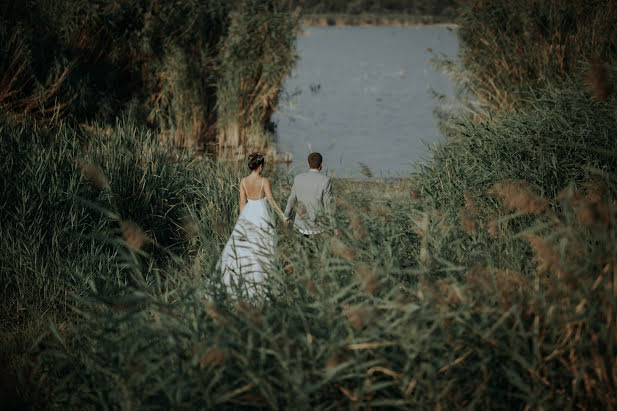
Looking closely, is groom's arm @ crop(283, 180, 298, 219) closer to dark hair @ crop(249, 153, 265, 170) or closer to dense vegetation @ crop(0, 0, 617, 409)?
dark hair @ crop(249, 153, 265, 170)

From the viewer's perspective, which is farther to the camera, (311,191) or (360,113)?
(360,113)

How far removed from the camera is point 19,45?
415 inches

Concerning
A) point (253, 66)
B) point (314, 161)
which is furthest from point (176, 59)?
point (314, 161)

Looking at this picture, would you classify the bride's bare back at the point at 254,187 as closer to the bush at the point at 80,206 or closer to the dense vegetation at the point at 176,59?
the bush at the point at 80,206

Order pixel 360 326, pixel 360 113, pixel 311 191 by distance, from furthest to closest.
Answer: pixel 360 113, pixel 311 191, pixel 360 326

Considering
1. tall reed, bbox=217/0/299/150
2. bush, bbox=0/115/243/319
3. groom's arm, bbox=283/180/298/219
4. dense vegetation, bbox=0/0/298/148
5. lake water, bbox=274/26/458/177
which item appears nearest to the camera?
bush, bbox=0/115/243/319

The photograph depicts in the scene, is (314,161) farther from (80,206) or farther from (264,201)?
(80,206)

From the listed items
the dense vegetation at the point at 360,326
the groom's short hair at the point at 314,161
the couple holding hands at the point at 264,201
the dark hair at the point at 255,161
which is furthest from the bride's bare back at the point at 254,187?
the dense vegetation at the point at 360,326

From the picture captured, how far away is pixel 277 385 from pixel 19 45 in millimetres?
9889

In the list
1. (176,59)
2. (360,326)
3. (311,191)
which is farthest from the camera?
(176,59)

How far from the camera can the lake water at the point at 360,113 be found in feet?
52.1

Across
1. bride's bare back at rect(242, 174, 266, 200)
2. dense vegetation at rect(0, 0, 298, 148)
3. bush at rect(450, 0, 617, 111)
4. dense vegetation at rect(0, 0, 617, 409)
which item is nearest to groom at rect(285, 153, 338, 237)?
bride's bare back at rect(242, 174, 266, 200)

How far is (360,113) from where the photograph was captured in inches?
927

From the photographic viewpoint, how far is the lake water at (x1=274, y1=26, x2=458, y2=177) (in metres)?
15.9
